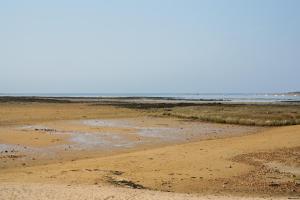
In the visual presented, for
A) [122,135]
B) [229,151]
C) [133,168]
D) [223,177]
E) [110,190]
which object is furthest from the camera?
[122,135]

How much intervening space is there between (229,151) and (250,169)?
156 inches

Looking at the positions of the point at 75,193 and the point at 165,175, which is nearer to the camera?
the point at 75,193

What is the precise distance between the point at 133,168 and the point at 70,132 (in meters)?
14.1

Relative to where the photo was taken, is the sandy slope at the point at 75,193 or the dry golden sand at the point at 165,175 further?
the dry golden sand at the point at 165,175

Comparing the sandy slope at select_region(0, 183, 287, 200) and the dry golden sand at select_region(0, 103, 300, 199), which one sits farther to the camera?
Result: the dry golden sand at select_region(0, 103, 300, 199)

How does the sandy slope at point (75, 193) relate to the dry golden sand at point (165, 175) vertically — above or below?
above

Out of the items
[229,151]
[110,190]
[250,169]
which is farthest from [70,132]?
[110,190]

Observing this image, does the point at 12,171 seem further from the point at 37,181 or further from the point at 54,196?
the point at 54,196

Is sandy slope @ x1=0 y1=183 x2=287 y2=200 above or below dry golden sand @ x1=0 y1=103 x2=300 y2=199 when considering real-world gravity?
above

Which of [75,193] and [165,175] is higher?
[75,193]

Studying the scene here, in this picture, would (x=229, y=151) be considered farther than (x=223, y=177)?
Yes

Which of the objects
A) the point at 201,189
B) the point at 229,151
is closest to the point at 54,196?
the point at 201,189

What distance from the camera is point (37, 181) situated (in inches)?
550

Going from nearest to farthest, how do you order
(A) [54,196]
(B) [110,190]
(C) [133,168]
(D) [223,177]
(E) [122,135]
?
(A) [54,196], (B) [110,190], (D) [223,177], (C) [133,168], (E) [122,135]
